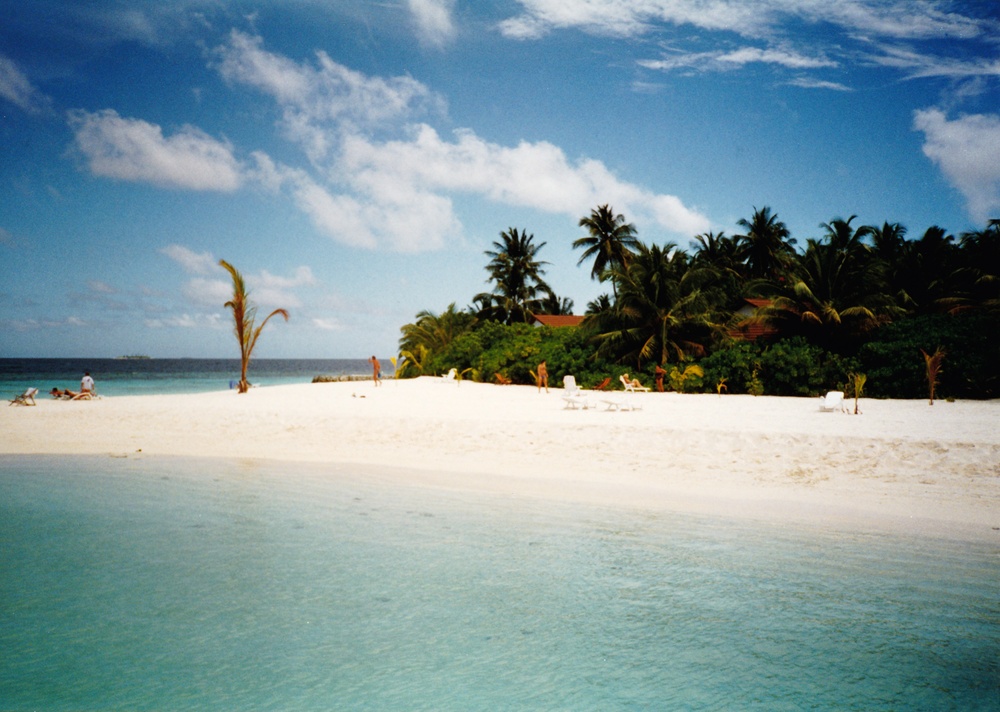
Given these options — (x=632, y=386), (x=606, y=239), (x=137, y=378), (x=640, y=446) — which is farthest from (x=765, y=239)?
(x=137, y=378)

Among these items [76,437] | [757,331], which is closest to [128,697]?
[76,437]

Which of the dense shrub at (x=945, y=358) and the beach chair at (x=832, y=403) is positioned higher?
the dense shrub at (x=945, y=358)

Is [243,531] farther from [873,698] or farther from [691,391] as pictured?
[691,391]

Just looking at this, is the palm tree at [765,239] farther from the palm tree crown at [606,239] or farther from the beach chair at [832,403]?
the beach chair at [832,403]

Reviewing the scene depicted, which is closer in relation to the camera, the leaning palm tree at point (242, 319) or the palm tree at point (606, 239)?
the leaning palm tree at point (242, 319)

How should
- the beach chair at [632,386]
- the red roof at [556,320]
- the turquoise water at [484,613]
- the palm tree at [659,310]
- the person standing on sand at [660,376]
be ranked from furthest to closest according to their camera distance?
the red roof at [556,320] → the palm tree at [659,310] → the person standing on sand at [660,376] → the beach chair at [632,386] → the turquoise water at [484,613]

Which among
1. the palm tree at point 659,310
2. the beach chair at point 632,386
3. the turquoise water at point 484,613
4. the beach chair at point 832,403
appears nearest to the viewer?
the turquoise water at point 484,613

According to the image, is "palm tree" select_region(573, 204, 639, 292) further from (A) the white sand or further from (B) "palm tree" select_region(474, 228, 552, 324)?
(A) the white sand

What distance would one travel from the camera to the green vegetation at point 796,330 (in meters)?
20.6

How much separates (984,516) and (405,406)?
13.4 meters

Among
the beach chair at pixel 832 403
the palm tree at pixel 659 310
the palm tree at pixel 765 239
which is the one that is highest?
the palm tree at pixel 765 239

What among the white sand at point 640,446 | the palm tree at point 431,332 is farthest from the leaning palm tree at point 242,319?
the palm tree at point 431,332

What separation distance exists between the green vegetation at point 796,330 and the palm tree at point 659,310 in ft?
0.15

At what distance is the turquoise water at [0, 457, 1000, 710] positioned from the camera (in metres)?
4.23
